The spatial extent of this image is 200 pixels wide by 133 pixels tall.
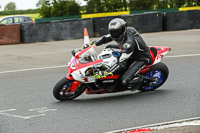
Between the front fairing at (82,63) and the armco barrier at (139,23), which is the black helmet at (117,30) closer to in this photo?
the front fairing at (82,63)

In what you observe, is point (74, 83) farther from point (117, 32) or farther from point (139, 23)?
Result: point (139, 23)

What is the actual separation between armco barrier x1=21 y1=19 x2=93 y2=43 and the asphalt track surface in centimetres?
796

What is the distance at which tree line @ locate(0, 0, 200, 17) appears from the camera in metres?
47.5

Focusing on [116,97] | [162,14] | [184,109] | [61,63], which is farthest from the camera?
[162,14]

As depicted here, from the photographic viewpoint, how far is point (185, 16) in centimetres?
2286

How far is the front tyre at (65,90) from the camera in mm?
7363

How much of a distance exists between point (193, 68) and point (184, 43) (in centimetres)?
692

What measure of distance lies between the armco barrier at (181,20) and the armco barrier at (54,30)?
4.76m

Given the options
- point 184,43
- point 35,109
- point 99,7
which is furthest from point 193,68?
point 99,7

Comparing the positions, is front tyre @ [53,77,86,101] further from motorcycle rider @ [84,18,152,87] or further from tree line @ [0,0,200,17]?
tree line @ [0,0,200,17]

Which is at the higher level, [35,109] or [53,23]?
[53,23]

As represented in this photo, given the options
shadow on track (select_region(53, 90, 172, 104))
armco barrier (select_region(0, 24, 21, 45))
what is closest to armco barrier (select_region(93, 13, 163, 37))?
armco barrier (select_region(0, 24, 21, 45))

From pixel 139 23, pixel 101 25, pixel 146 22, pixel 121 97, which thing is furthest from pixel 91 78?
pixel 146 22

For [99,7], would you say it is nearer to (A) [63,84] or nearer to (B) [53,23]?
(B) [53,23]
